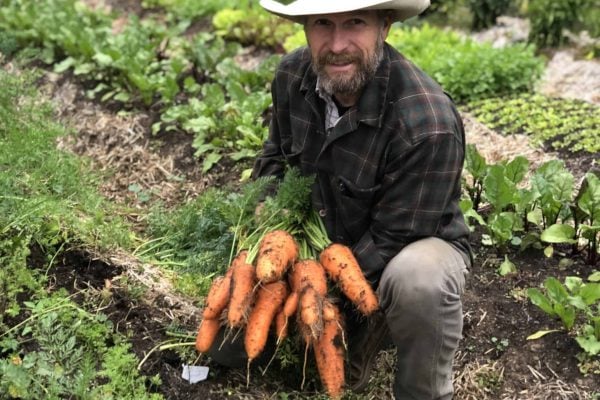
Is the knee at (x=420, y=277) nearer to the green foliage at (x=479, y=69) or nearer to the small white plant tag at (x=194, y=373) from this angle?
the small white plant tag at (x=194, y=373)

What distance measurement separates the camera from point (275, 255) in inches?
122

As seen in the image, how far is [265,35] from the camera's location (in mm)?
7211

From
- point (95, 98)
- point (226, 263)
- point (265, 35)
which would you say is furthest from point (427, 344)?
point (265, 35)

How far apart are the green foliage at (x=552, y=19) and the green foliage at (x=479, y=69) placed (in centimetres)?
120

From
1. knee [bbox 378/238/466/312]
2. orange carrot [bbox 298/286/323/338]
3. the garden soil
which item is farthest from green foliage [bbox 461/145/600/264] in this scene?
orange carrot [bbox 298/286/323/338]

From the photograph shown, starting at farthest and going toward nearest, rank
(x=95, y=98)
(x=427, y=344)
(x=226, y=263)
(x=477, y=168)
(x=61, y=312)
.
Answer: (x=95, y=98) → (x=477, y=168) → (x=226, y=263) → (x=61, y=312) → (x=427, y=344)

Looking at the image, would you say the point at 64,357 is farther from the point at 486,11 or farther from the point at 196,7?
the point at 486,11

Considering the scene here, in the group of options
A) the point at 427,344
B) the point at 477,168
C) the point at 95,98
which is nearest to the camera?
the point at 427,344

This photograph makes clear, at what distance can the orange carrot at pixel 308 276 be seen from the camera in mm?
3043

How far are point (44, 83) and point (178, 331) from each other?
4004mm

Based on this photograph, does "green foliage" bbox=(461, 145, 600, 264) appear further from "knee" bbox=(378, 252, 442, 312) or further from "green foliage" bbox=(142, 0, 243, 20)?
"green foliage" bbox=(142, 0, 243, 20)

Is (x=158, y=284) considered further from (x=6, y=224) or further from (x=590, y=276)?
(x=590, y=276)

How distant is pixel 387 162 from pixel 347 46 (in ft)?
1.76

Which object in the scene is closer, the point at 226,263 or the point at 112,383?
the point at 112,383
